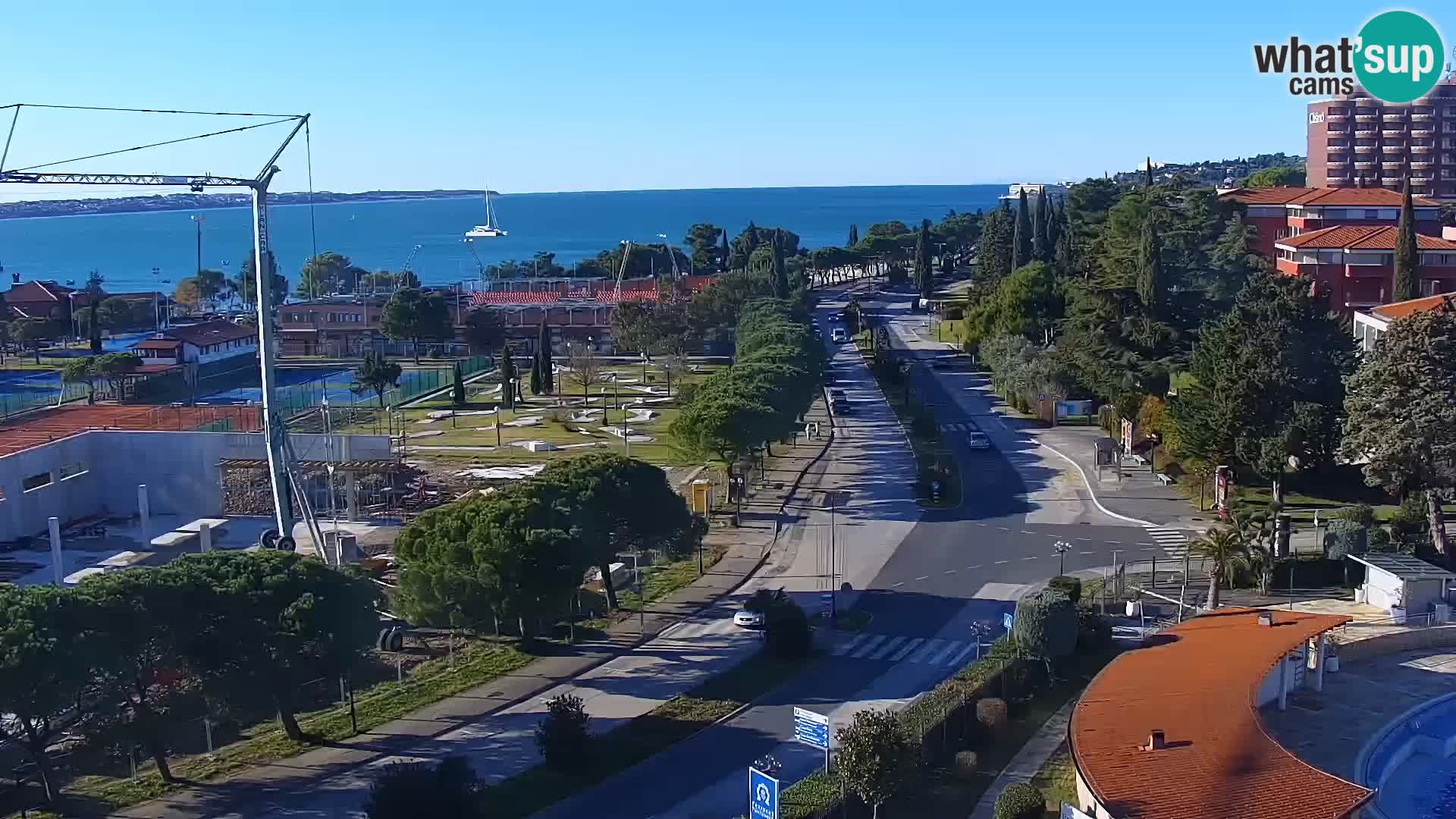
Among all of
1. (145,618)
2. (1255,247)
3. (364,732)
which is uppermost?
(1255,247)

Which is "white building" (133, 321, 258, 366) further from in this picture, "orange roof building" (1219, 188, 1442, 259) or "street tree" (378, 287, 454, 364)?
"orange roof building" (1219, 188, 1442, 259)

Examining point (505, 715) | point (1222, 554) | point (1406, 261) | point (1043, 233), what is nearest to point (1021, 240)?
point (1043, 233)

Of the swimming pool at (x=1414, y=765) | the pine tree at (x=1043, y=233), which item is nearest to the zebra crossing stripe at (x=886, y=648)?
the swimming pool at (x=1414, y=765)

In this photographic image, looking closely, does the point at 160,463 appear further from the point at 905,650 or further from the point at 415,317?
the point at 415,317

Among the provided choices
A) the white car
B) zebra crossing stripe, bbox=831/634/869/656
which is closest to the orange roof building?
zebra crossing stripe, bbox=831/634/869/656

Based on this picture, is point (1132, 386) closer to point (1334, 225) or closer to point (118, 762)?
point (1334, 225)

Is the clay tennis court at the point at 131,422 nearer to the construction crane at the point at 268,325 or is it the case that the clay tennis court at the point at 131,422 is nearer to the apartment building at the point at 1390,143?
the construction crane at the point at 268,325

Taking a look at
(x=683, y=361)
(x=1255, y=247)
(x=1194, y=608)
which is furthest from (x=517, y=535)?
(x=1255, y=247)
